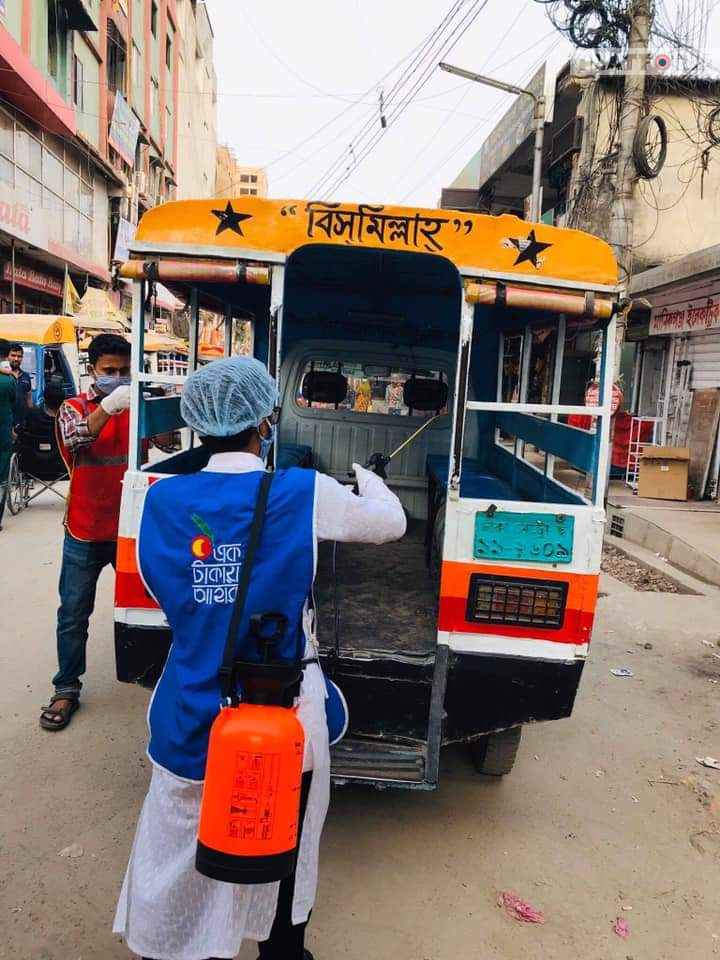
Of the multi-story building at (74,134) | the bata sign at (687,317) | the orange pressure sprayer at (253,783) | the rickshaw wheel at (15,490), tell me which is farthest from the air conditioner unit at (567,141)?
the orange pressure sprayer at (253,783)

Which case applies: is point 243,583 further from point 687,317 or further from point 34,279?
point 34,279

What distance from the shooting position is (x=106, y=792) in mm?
3529

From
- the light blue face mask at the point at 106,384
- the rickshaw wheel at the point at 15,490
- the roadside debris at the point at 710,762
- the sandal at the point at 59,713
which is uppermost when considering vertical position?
the light blue face mask at the point at 106,384

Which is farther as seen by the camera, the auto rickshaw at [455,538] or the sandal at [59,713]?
the sandal at [59,713]

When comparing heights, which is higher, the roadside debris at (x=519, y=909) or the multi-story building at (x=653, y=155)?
the multi-story building at (x=653, y=155)

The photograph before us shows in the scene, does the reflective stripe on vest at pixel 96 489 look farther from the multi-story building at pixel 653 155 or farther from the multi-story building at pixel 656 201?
the multi-story building at pixel 653 155

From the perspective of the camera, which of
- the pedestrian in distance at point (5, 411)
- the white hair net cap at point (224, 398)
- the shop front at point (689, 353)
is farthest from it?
the shop front at point (689, 353)

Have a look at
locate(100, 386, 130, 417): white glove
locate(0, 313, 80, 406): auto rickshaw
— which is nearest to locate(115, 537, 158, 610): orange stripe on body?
locate(100, 386, 130, 417): white glove

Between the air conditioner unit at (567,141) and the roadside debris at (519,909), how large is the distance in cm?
1718

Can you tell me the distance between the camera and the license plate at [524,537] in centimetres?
313

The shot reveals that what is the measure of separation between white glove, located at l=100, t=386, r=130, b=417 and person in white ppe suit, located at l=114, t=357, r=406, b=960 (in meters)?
1.64

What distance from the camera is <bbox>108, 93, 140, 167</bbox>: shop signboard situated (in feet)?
83.1

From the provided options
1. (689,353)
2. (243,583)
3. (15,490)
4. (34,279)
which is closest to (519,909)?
(243,583)

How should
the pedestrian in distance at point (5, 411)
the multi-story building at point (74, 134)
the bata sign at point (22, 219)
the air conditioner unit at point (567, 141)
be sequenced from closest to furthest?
the pedestrian in distance at point (5, 411) → the bata sign at point (22, 219) → the multi-story building at point (74, 134) → the air conditioner unit at point (567, 141)
